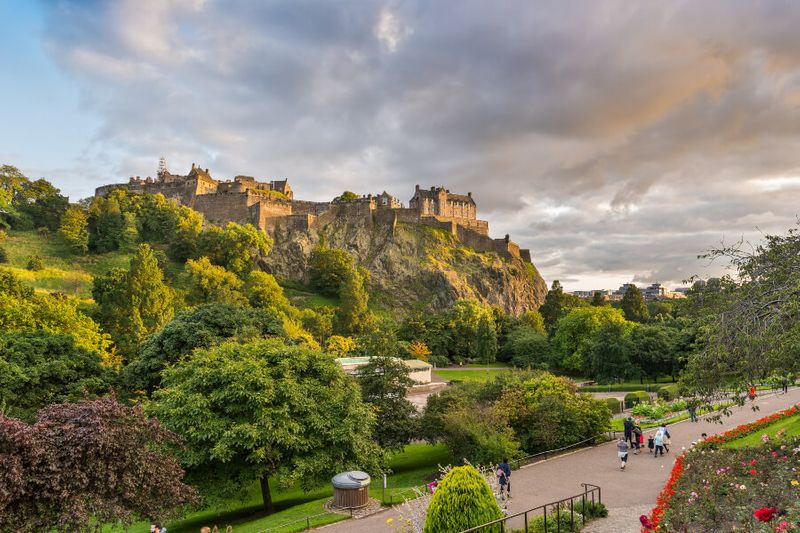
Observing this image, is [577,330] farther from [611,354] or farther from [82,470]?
[82,470]

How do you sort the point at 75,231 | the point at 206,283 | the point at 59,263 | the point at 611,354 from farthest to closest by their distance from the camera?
the point at 75,231, the point at 59,263, the point at 206,283, the point at 611,354

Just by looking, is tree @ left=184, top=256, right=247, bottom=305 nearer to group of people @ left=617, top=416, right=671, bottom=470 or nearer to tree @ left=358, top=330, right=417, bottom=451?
tree @ left=358, top=330, right=417, bottom=451

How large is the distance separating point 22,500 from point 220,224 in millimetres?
78605

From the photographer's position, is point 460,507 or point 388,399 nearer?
point 460,507

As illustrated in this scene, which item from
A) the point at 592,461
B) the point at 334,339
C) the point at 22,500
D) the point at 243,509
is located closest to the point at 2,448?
the point at 22,500

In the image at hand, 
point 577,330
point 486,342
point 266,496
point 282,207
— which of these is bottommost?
point 266,496

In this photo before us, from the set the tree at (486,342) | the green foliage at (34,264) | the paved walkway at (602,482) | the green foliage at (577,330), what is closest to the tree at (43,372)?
the paved walkway at (602,482)

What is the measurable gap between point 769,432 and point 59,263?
73.3 m

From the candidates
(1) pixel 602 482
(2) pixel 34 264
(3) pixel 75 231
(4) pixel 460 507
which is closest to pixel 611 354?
(1) pixel 602 482

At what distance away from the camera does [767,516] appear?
712 cm

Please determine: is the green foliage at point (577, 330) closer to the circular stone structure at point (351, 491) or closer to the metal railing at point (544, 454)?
the metal railing at point (544, 454)

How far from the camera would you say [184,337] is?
2911cm

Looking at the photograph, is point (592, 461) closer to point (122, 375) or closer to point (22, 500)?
point (22, 500)

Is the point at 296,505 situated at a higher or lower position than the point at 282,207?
lower
